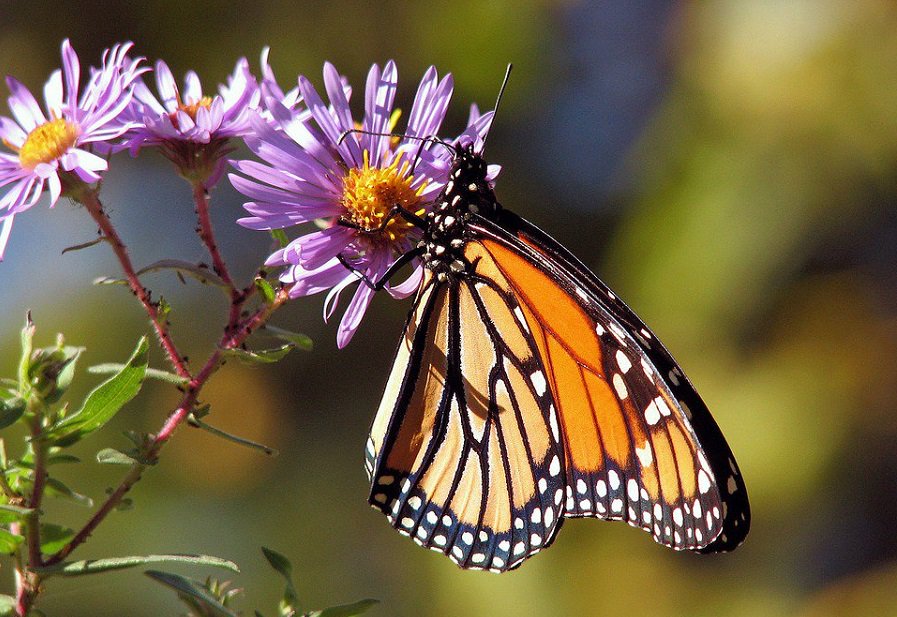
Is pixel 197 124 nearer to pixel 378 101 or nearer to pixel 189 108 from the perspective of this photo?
pixel 189 108

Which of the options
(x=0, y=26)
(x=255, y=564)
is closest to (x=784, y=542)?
(x=255, y=564)

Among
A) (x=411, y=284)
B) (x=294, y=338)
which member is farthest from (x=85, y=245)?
(x=411, y=284)

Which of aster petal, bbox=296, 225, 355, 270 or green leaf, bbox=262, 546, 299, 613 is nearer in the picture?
green leaf, bbox=262, 546, 299, 613

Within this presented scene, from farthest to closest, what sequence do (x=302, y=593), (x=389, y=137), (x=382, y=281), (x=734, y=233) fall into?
(x=302, y=593) → (x=734, y=233) → (x=389, y=137) → (x=382, y=281)

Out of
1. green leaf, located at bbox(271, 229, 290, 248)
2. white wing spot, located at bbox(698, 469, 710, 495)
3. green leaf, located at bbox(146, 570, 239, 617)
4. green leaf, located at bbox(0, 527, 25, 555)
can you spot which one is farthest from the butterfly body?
green leaf, located at bbox(0, 527, 25, 555)

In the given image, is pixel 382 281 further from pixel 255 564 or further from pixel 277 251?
pixel 255 564

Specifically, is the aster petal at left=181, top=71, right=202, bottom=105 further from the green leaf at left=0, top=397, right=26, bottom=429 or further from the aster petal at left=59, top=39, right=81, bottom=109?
the green leaf at left=0, top=397, right=26, bottom=429
